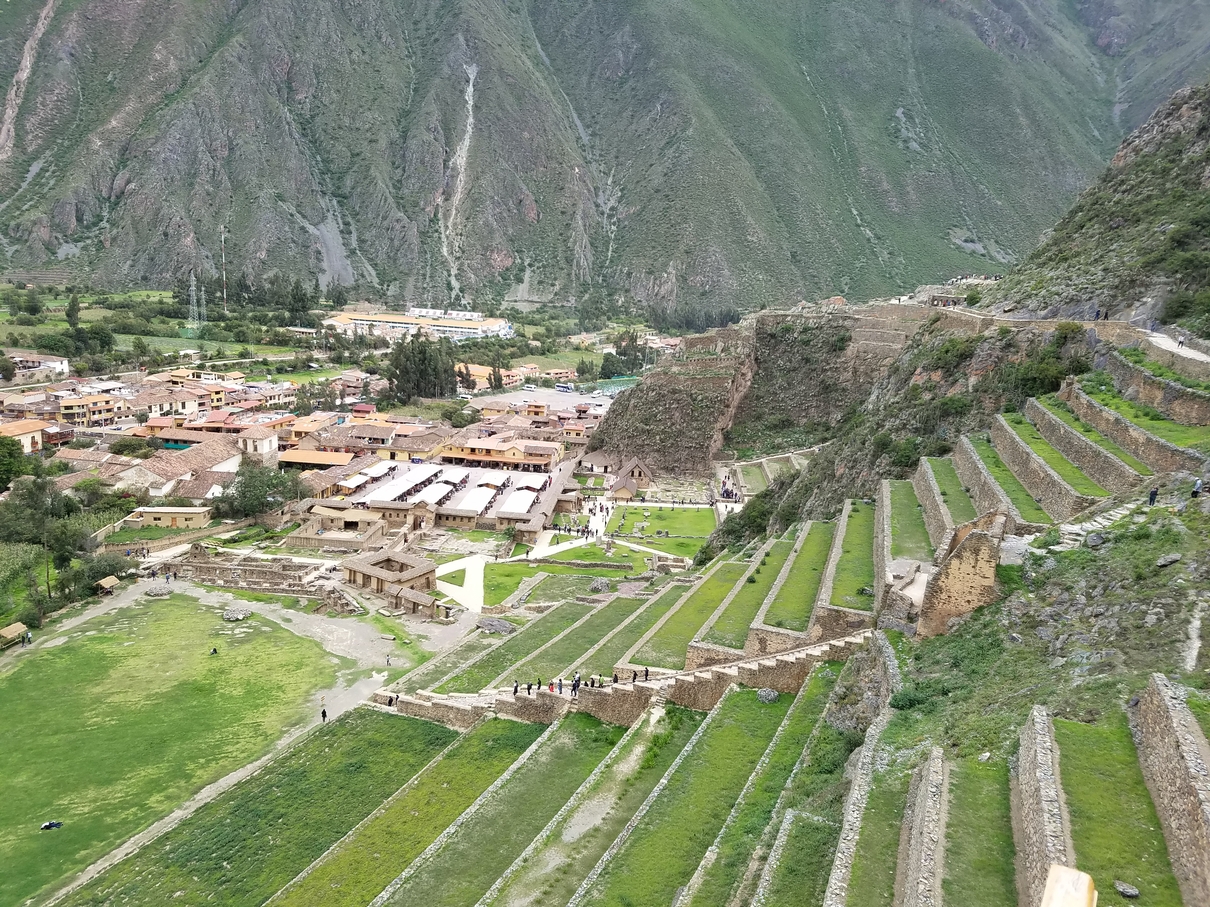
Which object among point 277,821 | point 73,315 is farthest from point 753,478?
point 73,315

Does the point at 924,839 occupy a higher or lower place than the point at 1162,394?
lower

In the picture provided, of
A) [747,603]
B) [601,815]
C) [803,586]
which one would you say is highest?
[803,586]

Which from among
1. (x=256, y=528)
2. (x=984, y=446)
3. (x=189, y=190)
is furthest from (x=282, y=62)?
(x=984, y=446)

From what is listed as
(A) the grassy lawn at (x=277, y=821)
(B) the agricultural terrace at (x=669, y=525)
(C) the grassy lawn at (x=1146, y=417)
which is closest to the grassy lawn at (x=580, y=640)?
(A) the grassy lawn at (x=277, y=821)

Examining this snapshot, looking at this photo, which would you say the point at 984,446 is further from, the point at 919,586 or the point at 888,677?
the point at 888,677

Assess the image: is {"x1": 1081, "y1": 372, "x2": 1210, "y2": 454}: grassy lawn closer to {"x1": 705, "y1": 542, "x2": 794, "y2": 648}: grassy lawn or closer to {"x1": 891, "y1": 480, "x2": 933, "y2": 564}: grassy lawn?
{"x1": 891, "y1": 480, "x2": 933, "y2": 564}: grassy lawn

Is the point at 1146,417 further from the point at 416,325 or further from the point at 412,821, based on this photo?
the point at 416,325
